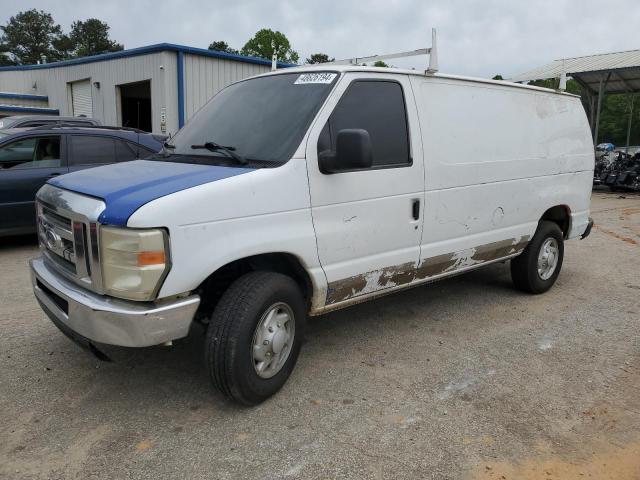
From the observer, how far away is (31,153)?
745 cm

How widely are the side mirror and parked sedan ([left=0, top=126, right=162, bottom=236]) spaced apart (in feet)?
18.3

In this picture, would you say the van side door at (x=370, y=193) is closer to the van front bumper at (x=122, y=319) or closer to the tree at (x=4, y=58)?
the van front bumper at (x=122, y=319)

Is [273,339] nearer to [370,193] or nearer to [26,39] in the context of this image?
[370,193]

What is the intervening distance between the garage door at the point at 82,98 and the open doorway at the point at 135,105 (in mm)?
1227

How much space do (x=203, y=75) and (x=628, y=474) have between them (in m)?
15.3

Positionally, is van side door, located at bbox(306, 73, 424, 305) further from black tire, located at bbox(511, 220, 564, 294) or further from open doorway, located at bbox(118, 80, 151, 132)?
open doorway, located at bbox(118, 80, 151, 132)

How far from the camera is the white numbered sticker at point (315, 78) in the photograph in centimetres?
361

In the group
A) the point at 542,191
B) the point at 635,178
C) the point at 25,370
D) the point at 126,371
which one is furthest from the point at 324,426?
the point at 635,178

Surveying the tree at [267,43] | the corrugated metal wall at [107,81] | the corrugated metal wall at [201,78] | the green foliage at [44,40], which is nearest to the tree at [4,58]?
the green foliage at [44,40]

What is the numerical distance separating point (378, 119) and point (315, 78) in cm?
53

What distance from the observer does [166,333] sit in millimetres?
2822

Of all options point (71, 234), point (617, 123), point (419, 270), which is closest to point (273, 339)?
point (71, 234)

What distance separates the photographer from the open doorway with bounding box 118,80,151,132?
19.0m

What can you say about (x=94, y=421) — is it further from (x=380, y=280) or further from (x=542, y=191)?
(x=542, y=191)
